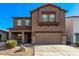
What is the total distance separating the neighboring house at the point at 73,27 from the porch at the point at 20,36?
3.19 metres

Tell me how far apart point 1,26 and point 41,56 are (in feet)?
11.5

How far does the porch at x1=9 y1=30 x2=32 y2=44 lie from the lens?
14800 millimetres

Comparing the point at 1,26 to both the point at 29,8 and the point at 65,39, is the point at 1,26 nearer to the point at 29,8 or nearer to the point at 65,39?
the point at 29,8

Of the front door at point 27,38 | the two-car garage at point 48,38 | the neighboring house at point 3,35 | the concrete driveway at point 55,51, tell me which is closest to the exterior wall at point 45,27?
the two-car garage at point 48,38

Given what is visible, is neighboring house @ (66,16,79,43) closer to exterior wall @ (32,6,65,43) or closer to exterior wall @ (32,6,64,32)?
exterior wall @ (32,6,65,43)

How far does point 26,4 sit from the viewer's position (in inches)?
557

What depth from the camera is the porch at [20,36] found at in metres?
14.8

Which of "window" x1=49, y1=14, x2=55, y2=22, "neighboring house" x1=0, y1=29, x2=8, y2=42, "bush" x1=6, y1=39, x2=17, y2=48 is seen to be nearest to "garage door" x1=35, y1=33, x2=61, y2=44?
"window" x1=49, y1=14, x2=55, y2=22

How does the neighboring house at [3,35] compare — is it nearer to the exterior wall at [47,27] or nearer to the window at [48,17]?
the exterior wall at [47,27]

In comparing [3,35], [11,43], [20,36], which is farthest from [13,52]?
[20,36]

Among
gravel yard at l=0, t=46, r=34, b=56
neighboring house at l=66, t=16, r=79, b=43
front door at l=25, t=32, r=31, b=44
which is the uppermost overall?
neighboring house at l=66, t=16, r=79, b=43

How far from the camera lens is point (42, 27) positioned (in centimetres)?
1864

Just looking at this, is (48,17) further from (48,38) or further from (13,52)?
(13,52)

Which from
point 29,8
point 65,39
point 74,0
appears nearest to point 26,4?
point 29,8
